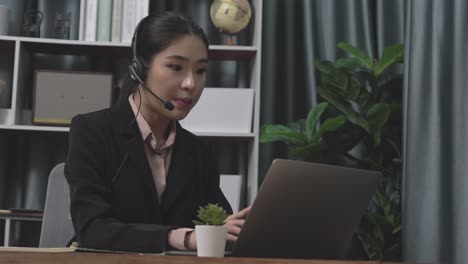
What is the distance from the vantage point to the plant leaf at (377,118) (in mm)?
2881

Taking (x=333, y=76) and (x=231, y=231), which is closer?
(x=231, y=231)

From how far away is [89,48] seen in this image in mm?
3070

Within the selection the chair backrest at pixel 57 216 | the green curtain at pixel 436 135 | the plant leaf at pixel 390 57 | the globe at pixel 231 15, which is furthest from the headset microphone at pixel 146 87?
the plant leaf at pixel 390 57

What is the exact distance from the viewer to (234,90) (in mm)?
3000

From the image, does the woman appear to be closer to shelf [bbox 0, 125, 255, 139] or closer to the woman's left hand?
the woman's left hand

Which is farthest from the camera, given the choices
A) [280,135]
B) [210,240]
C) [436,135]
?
[280,135]

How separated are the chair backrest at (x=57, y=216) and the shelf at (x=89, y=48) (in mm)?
1165

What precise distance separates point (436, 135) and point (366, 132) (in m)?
0.49

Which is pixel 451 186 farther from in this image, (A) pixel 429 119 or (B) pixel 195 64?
(B) pixel 195 64

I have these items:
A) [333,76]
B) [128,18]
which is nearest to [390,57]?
[333,76]

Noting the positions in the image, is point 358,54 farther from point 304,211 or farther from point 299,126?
point 304,211

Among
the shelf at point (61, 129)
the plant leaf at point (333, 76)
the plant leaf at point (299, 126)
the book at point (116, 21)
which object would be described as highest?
the book at point (116, 21)

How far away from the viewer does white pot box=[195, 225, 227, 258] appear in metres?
1.11

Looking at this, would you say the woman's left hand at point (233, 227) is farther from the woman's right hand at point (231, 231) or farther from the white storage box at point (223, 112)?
the white storage box at point (223, 112)
